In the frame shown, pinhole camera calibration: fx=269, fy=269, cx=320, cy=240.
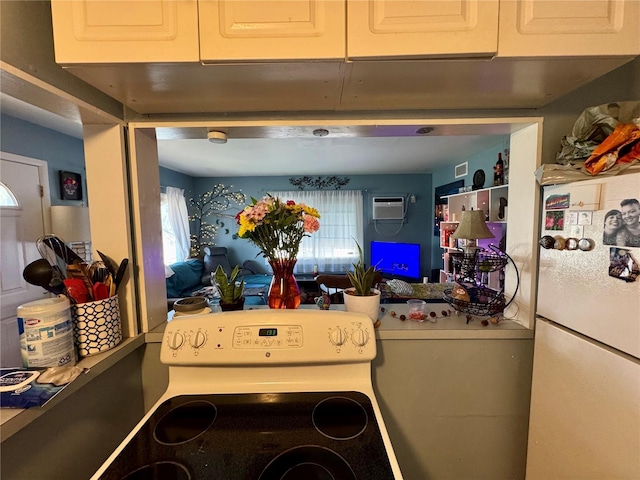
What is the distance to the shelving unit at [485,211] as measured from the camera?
2832mm

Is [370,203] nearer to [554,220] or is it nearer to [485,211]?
[485,211]

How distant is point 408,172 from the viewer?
5051 millimetres

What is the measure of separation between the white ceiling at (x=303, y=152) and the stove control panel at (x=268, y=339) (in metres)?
1.70

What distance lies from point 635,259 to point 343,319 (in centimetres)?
76

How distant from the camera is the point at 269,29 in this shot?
2.18 ft

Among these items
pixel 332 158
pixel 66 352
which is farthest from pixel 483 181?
pixel 66 352

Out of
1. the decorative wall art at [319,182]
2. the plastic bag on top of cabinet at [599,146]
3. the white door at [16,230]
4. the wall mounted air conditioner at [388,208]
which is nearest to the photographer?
the plastic bag on top of cabinet at [599,146]

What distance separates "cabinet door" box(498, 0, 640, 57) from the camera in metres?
0.66

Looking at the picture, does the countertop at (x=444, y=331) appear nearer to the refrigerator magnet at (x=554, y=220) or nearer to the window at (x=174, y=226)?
the refrigerator magnet at (x=554, y=220)

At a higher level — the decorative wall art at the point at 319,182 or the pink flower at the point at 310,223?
the decorative wall art at the point at 319,182

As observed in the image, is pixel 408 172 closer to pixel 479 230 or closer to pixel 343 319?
pixel 479 230

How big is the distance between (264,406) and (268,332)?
0.70 feet

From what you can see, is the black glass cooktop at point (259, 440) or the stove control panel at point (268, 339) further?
the stove control panel at point (268, 339)

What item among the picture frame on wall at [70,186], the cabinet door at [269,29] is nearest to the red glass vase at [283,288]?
the cabinet door at [269,29]
